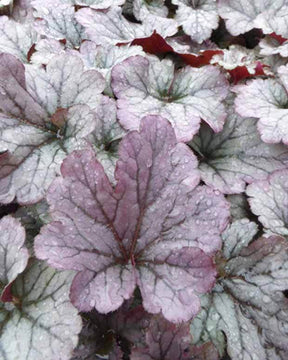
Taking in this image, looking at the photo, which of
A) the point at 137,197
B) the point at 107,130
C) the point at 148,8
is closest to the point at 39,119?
the point at 107,130

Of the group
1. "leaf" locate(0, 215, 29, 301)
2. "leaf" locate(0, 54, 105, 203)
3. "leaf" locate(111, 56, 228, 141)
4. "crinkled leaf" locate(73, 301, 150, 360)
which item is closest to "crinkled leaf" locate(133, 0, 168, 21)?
"leaf" locate(111, 56, 228, 141)

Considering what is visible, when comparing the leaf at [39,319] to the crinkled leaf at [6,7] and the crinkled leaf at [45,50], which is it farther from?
the crinkled leaf at [6,7]

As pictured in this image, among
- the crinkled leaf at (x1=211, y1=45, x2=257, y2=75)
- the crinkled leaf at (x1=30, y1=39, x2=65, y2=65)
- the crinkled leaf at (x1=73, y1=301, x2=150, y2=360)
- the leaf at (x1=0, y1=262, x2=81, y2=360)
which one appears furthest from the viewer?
the crinkled leaf at (x1=211, y1=45, x2=257, y2=75)

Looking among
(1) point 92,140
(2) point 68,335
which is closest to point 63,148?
(1) point 92,140

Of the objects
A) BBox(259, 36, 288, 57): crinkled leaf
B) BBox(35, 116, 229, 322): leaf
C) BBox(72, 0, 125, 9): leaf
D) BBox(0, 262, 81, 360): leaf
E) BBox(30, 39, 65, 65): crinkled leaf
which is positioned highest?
BBox(72, 0, 125, 9): leaf

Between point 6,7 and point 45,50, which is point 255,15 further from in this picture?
point 6,7

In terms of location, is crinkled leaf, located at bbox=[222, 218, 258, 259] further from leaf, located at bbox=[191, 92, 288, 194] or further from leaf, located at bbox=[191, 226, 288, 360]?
leaf, located at bbox=[191, 92, 288, 194]

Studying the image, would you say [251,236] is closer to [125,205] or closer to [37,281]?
[125,205]
